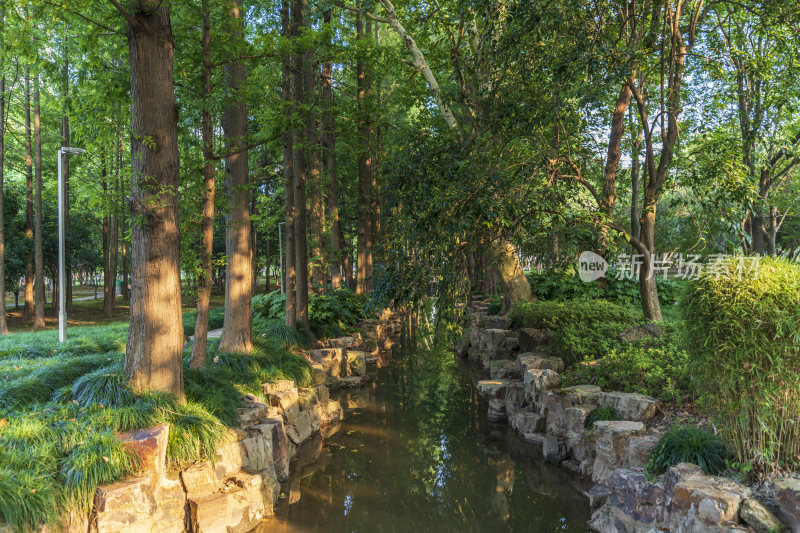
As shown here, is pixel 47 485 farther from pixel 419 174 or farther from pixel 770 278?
pixel 770 278

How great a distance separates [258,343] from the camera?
891cm

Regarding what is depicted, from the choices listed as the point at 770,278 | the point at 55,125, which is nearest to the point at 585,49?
the point at 770,278

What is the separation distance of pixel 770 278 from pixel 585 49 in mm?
3819

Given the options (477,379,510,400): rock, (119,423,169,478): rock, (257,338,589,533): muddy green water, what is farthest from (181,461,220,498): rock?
(477,379,510,400): rock

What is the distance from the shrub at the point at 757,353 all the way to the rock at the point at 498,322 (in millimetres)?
7975

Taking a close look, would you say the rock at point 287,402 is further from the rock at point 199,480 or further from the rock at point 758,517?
the rock at point 758,517

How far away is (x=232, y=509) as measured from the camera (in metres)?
4.89

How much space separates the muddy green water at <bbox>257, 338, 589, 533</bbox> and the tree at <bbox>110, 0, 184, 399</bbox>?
208 centimetres

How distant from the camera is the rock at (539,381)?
770 cm

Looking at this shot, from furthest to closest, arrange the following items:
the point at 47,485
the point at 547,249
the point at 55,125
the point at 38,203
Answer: the point at 55,125 → the point at 38,203 → the point at 547,249 → the point at 47,485

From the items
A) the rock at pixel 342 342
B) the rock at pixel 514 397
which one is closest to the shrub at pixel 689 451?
the rock at pixel 514 397

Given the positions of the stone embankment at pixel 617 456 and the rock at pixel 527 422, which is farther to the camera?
the rock at pixel 527 422

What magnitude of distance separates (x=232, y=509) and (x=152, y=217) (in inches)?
121

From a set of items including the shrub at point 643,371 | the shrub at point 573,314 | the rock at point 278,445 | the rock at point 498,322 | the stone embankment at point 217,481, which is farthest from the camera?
the rock at point 498,322
